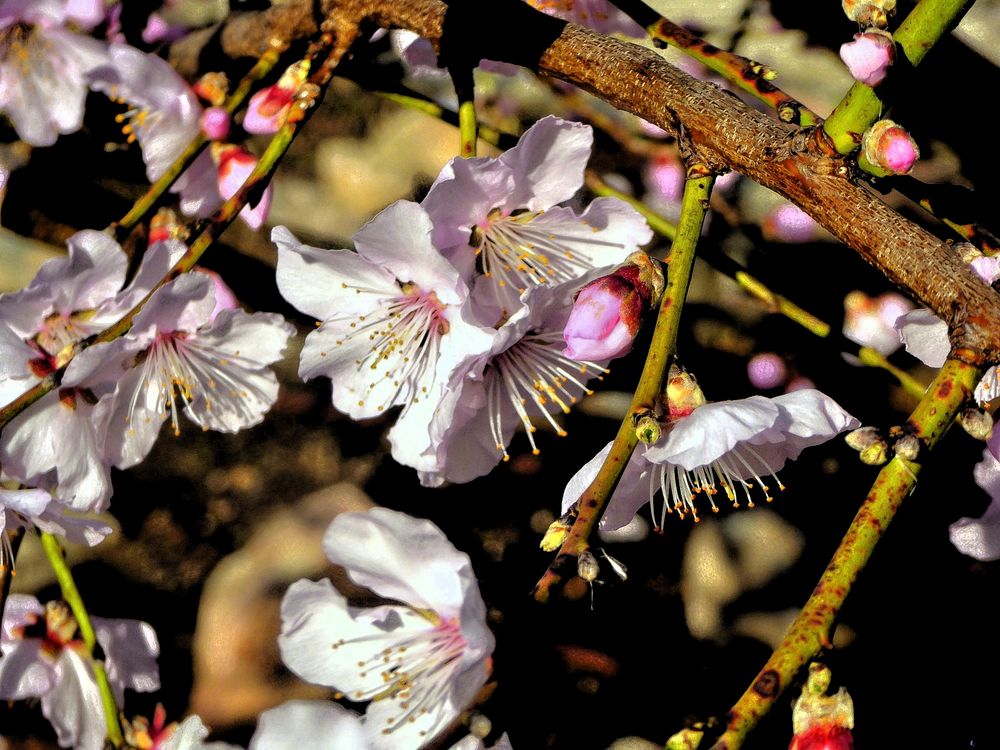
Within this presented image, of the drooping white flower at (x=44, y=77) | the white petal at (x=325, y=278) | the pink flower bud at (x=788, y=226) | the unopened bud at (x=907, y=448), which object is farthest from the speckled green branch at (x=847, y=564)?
the drooping white flower at (x=44, y=77)

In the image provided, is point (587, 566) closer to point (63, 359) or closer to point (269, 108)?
point (63, 359)

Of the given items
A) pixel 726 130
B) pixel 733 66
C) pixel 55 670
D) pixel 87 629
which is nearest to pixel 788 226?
pixel 733 66

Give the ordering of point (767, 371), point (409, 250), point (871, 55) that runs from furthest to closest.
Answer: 1. point (767, 371)
2. point (409, 250)
3. point (871, 55)

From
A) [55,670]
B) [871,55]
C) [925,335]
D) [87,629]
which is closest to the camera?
[871,55]

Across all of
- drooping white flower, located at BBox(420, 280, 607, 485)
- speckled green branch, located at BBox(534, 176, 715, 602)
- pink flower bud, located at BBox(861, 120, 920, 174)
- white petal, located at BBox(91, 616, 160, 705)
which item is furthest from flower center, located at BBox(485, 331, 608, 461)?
white petal, located at BBox(91, 616, 160, 705)

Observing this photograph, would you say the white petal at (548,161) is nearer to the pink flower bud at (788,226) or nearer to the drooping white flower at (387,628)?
the drooping white flower at (387,628)

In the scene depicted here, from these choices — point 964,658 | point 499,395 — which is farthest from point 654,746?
point 499,395
